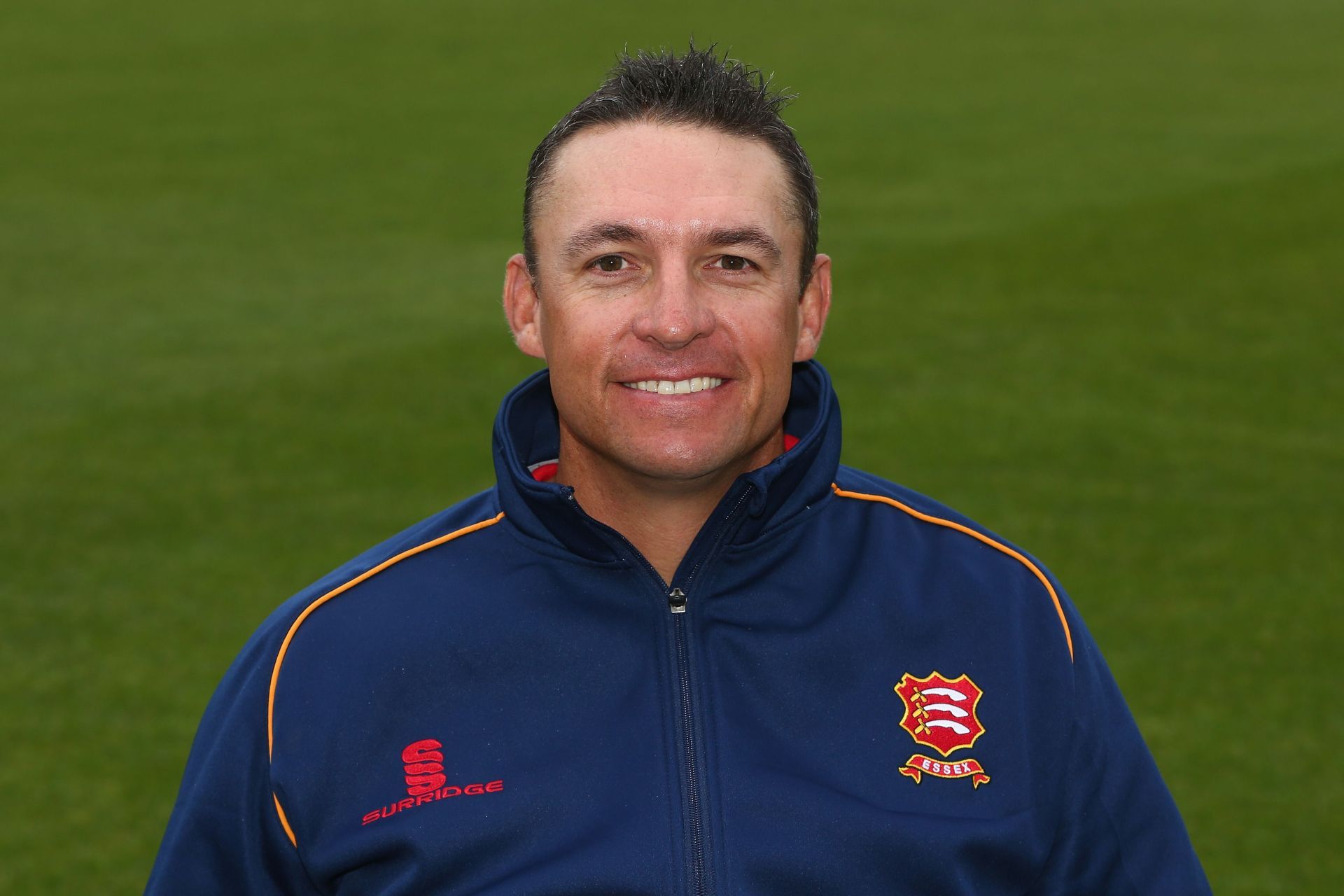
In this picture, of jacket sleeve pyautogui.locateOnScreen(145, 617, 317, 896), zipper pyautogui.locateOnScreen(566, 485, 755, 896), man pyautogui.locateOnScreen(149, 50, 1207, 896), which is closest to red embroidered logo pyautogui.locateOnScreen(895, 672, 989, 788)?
man pyautogui.locateOnScreen(149, 50, 1207, 896)

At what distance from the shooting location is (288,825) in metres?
2.44

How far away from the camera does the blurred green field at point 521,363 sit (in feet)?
18.6

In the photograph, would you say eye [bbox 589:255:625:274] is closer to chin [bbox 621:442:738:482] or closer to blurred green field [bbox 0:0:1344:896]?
chin [bbox 621:442:738:482]

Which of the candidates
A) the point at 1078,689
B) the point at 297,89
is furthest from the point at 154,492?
the point at 297,89

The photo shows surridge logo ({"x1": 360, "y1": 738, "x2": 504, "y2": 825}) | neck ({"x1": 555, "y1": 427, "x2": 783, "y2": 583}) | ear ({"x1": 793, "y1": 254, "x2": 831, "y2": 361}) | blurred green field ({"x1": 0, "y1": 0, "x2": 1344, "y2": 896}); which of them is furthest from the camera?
blurred green field ({"x1": 0, "y1": 0, "x2": 1344, "y2": 896})

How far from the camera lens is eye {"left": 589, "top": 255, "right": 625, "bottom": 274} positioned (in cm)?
253

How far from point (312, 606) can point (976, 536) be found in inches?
40.0

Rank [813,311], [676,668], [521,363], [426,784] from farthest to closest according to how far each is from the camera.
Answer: [521,363]
[813,311]
[676,668]
[426,784]

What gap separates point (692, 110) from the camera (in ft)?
8.45

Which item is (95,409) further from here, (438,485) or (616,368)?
(616,368)

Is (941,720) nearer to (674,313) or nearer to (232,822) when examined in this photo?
(674,313)

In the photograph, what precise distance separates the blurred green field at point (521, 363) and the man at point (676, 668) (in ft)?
8.53

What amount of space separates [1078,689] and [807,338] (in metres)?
0.69

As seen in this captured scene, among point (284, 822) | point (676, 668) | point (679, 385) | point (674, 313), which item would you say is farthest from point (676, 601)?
point (284, 822)
